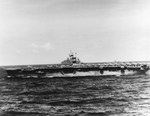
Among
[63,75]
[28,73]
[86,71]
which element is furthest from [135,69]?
[28,73]

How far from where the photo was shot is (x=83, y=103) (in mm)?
33500

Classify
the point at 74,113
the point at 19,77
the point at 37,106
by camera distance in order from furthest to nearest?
the point at 19,77
the point at 37,106
the point at 74,113

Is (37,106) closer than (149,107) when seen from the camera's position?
No

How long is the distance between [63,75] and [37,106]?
46640mm

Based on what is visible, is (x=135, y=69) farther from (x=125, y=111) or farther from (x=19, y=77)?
(x=125, y=111)

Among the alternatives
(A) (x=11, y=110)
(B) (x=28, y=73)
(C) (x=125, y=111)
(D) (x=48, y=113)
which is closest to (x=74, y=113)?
(D) (x=48, y=113)

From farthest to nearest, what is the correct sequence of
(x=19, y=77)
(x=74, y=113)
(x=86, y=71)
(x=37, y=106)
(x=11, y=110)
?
1. (x=19, y=77)
2. (x=86, y=71)
3. (x=37, y=106)
4. (x=11, y=110)
5. (x=74, y=113)

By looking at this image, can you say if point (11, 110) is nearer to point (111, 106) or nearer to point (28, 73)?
point (111, 106)

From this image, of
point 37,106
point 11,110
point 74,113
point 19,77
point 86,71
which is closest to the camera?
point 74,113

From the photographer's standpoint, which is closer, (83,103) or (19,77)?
(83,103)

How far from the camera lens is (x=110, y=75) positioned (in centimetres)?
7969

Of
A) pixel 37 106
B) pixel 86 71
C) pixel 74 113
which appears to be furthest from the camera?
pixel 86 71

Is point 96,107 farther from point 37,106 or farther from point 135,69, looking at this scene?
point 135,69

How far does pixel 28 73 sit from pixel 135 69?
2849 centimetres
